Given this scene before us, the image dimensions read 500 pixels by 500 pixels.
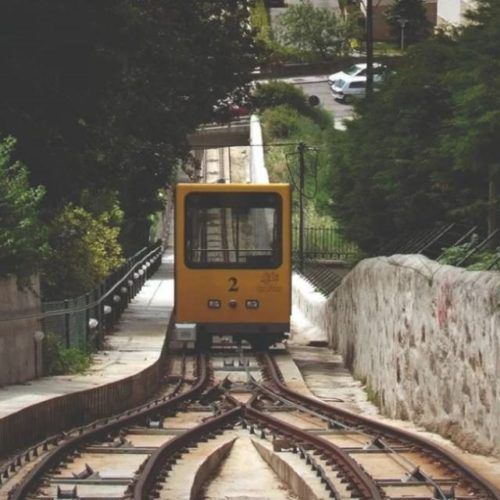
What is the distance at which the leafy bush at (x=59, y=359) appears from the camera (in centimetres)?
2330

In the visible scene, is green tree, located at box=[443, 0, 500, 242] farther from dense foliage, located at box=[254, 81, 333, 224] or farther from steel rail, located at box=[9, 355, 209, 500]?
dense foliage, located at box=[254, 81, 333, 224]

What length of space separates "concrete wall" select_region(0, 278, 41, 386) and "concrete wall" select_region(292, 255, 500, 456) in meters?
4.63

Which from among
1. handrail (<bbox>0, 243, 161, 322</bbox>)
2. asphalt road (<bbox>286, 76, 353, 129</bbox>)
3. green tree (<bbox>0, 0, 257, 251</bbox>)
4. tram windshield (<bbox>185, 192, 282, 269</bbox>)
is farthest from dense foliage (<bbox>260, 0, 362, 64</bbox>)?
tram windshield (<bbox>185, 192, 282, 269</bbox>)

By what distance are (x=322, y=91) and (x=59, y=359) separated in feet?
244

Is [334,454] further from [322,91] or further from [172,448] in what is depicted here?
[322,91]

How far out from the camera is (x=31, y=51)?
1127 inches

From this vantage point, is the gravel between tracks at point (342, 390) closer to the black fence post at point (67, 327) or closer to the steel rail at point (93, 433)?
the steel rail at point (93, 433)

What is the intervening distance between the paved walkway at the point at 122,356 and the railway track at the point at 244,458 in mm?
733

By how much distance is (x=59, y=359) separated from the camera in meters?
23.6

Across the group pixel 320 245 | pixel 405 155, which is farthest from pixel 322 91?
pixel 405 155

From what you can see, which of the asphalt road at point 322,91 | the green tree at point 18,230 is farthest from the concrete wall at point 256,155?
the green tree at point 18,230

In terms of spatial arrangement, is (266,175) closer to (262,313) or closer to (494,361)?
→ (262,313)

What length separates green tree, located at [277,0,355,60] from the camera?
103625 mm

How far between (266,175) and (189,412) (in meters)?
50.6
